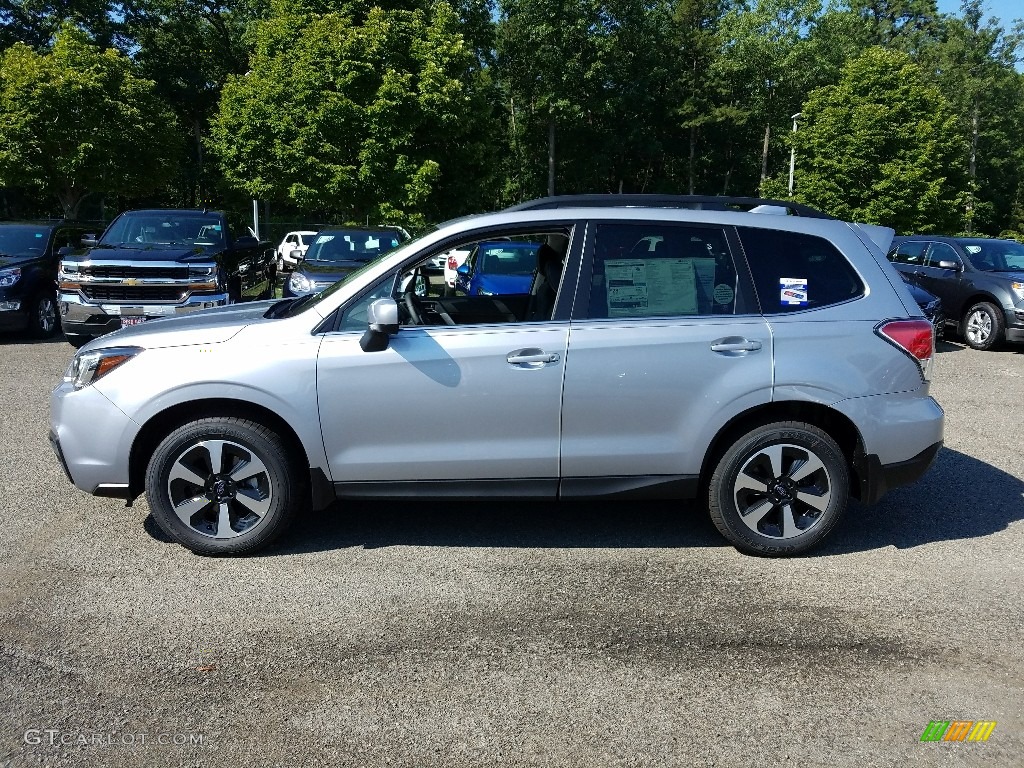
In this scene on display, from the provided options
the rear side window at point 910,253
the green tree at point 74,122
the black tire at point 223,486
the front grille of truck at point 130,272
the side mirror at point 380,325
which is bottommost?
the black tire at point 223,486

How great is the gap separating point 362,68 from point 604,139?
28.1 metres

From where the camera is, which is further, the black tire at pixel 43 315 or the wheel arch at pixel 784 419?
the black tire at pixel 43 315

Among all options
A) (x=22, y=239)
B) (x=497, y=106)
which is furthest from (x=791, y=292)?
(x=497, y=106)

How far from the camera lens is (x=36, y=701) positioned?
3.35 meters

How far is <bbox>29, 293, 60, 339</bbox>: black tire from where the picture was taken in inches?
500

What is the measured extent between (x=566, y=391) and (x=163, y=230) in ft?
30.9

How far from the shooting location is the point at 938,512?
572cm

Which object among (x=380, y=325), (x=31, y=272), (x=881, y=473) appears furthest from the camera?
(x=31, y=272)

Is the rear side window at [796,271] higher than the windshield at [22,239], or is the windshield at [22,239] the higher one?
the rear side window at [796,271]

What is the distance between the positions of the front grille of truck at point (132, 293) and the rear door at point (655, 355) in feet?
25.7

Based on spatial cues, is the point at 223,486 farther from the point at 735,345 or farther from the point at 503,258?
the point at 503,258

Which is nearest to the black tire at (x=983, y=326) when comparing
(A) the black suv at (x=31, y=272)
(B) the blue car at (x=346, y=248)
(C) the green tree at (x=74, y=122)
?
(B) the blue car at (x=346, y=248)

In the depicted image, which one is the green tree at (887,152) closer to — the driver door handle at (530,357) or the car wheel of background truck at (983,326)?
the car wheel of background truck at (983,326)

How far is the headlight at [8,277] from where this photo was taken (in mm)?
12250
